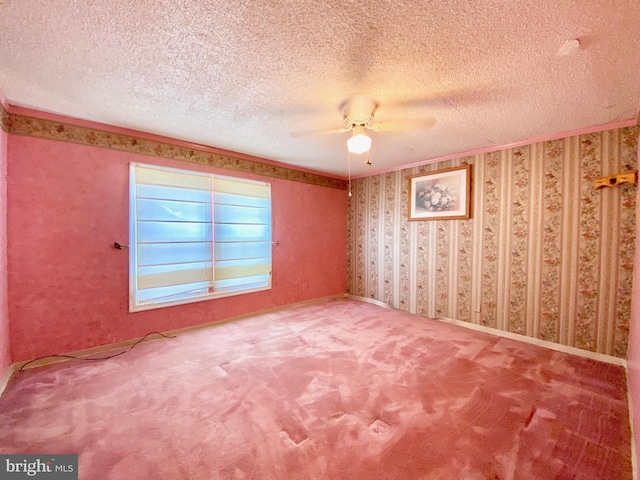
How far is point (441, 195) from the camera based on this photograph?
3543 millimetres

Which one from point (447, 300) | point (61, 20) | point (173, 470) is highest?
point (61, 20)

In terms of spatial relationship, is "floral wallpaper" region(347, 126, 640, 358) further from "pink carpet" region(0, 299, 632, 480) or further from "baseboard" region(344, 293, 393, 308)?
"pink carpet" region(0, 299, 632, 480)

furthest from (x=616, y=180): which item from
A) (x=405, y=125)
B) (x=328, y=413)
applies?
(x=328, y=413)

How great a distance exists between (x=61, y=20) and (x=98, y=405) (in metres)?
2.27

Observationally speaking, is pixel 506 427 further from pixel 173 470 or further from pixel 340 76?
pixel 340 76

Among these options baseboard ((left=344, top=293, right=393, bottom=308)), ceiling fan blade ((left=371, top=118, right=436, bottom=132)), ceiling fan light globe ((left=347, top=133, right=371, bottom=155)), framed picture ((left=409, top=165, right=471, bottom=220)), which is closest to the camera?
ceiling fan light globe ((left=347, top=133, right=371, bottom=155))

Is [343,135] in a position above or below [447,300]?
above

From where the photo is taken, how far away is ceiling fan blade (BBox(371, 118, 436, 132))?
236 centimetres

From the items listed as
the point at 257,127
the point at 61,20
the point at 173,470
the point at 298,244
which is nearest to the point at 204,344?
the point at 173,470

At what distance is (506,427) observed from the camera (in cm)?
159

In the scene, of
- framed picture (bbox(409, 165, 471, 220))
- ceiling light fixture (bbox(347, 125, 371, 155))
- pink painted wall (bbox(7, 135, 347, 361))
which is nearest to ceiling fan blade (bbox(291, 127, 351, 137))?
ceiling light fixture (bbox(347, 125, 371, 155))

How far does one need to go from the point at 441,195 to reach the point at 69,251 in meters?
4.22

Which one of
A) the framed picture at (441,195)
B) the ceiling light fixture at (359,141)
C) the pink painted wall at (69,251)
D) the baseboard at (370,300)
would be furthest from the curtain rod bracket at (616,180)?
the pink painted wall at (69,251)

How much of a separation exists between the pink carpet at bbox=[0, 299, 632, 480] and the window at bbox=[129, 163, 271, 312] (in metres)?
0.68
